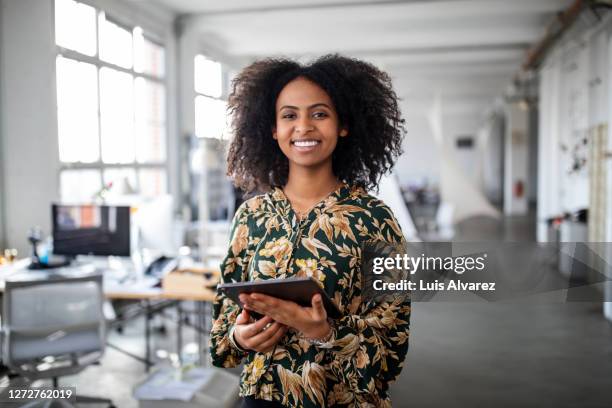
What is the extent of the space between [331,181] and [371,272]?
0.25 meters

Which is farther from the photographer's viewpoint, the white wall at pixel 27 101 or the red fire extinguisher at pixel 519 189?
the red fire extinguisher at pixel 519 189

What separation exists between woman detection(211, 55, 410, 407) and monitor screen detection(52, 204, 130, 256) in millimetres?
2592

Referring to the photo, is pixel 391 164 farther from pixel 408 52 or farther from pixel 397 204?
pixel 408 52

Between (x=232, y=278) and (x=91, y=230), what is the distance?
9.17 feet

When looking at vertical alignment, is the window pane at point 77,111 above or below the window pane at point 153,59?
below

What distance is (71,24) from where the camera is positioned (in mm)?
2545

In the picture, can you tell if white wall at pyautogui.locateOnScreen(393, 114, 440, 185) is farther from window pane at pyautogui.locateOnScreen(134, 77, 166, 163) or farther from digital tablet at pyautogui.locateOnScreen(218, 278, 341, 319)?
digital tablet at pyautogui.locateOnScreen(218, 278, 341, 319)

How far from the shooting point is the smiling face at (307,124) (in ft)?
4.31

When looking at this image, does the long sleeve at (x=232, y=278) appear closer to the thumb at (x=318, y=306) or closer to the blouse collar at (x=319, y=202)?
the blouse collar at (x=319, y=202)

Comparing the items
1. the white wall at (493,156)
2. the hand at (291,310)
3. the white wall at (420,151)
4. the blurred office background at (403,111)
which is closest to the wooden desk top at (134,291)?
the blurred office background at (403,111)

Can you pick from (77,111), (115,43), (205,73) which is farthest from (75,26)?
(205,73)

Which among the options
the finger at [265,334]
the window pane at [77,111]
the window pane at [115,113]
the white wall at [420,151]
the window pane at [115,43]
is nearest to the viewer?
the finger at [265,334]

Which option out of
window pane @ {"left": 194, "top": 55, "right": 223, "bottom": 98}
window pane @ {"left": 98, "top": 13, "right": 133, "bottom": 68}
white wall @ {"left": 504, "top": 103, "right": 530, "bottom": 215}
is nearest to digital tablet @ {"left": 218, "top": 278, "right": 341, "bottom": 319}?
window pane @ {"left": 98, "top": 13, "right": 133, "bottom": 68}

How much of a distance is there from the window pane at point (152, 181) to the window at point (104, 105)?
13 millimetres
